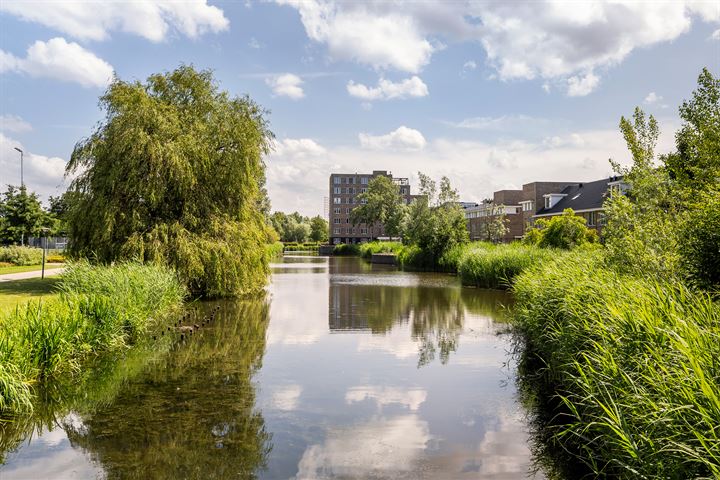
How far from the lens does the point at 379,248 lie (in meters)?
64.5

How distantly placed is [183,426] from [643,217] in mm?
10244

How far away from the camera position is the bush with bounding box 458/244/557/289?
26714mm

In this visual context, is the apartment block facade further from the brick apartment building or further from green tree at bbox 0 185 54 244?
green tree at bbox 0 185 54 244

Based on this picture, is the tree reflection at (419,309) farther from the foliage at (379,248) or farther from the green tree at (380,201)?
the green tree at (380,201)

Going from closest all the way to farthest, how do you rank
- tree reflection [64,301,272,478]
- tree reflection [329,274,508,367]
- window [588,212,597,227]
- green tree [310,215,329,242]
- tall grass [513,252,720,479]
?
tall grass [513,252,720,479] < tree reflection [64,301,272,478] < tree reflection [329,274,508,367] < window [588,212,597,227] < green tree [310,215,329,242]

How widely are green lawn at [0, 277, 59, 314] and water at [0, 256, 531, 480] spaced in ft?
16.1

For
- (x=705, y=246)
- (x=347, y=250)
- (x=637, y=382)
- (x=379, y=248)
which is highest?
(x=705, y=246)

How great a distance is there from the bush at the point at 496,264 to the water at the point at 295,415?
39.5 feet

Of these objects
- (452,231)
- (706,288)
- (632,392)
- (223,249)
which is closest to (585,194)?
(452,231)

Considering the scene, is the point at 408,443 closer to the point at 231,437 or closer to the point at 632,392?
the point at 231,437

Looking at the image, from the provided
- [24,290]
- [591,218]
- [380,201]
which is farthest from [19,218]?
[380,201]

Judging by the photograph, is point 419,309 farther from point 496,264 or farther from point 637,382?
point 637,382

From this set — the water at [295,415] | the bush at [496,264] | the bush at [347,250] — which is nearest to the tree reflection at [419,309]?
the water at [295,415]

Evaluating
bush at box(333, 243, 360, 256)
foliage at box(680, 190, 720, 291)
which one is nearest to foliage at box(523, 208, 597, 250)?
foliage at box(680, 190, 720, 291)
